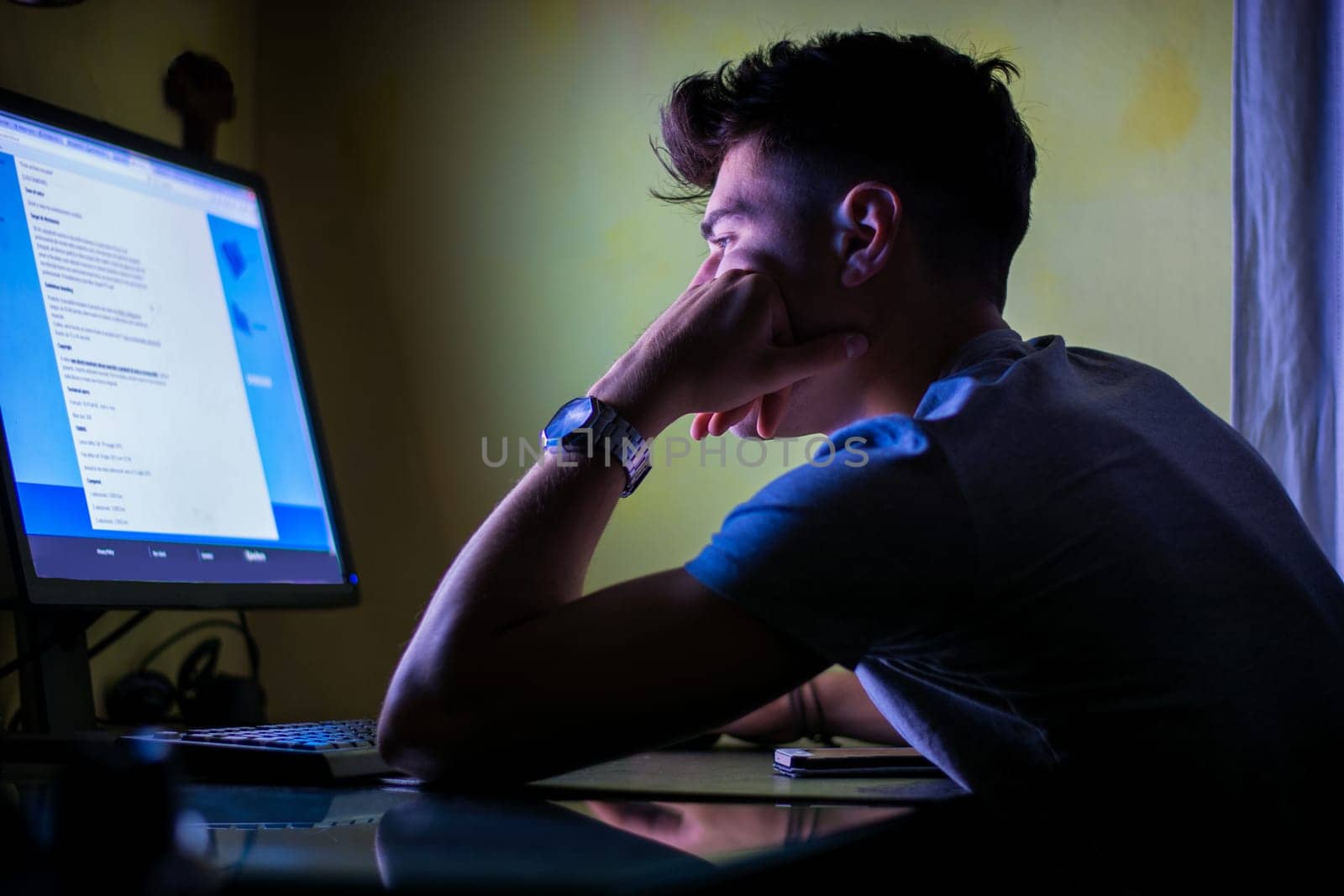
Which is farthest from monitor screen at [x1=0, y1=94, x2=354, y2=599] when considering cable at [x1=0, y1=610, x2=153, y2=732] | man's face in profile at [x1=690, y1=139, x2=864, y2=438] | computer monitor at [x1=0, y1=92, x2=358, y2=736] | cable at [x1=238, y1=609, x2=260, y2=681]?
man's face in profile at [x1=690, y1=139, x2=864, y2=438]

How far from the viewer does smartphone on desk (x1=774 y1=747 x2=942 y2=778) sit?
1.02m

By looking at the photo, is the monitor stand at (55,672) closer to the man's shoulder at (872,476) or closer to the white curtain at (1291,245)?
the man's shoulder at (872,476)

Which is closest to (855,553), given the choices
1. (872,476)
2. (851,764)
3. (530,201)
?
(872,476)

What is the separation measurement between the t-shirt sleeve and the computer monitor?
2.15ft

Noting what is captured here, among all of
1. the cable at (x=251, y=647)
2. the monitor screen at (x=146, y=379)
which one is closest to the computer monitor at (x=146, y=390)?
the monitor screen at (x=146, y=379)

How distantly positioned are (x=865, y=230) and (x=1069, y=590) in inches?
16.3

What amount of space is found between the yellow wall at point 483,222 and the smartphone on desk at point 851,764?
66cm

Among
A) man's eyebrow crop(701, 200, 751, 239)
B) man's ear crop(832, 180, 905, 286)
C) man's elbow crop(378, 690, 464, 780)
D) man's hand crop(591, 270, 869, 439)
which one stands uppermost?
man's eyebrow crop(701, 200, 751, 239)

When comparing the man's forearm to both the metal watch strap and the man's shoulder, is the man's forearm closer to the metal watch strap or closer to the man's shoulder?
the metal watch strap

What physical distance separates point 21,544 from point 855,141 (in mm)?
804

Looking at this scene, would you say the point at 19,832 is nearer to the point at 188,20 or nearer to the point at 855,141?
the point at 855,141

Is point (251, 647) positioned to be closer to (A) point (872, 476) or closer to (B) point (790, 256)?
(B) point (790, 256)

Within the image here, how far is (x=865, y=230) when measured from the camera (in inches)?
42.1

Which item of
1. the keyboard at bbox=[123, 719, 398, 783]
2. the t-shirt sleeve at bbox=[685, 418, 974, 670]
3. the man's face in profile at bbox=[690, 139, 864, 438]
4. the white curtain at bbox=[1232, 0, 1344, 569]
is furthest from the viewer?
the white curtain at bbox=[1232, 0, 1344, 569]
